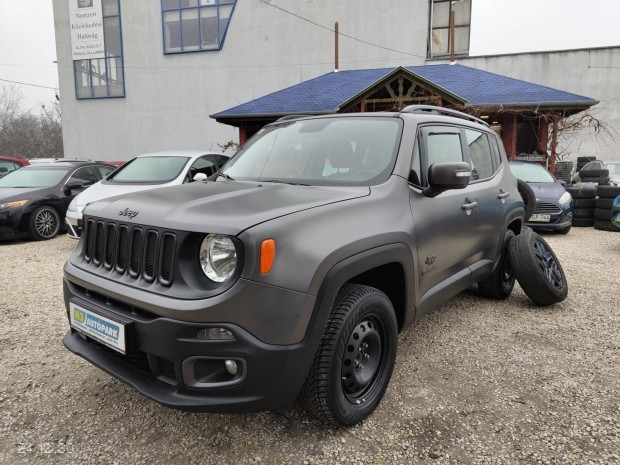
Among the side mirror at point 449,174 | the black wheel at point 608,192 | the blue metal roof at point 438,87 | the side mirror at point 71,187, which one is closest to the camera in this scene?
the side mirror at point 449,174

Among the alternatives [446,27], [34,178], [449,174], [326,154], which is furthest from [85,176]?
[446,27]

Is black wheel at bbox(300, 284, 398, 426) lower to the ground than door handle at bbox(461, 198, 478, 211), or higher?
lower

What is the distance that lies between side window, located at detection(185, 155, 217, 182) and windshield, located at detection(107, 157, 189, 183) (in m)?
0.17

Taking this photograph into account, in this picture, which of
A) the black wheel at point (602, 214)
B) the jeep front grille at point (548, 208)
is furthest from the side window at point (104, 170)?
the black wheel at point (602, 214)

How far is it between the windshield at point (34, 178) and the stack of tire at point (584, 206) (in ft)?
36.0

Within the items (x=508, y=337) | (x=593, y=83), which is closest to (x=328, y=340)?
(x=508, y=337)

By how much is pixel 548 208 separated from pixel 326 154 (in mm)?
7185

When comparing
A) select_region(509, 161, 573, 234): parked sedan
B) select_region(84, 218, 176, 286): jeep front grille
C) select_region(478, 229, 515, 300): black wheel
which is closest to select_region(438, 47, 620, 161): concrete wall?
select_region(509, 161, 573, 234): parked sedan

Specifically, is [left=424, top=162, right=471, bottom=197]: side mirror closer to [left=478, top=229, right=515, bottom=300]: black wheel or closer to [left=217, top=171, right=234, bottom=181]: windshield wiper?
[left=217, top=171, right=234, bottom=181]: windshield wiper

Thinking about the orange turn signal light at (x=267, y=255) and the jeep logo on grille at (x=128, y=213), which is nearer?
the orange turn signal light at (x=267, y=255)

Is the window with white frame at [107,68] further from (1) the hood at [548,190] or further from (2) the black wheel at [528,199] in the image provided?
(2) the black wheel at [528,199]

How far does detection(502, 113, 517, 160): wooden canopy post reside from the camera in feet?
48.1

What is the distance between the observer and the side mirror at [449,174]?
103 inches

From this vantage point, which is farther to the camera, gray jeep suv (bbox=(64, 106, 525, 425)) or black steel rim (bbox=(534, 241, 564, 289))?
black steel rim (bbox=(534, 241, 564, 289))
